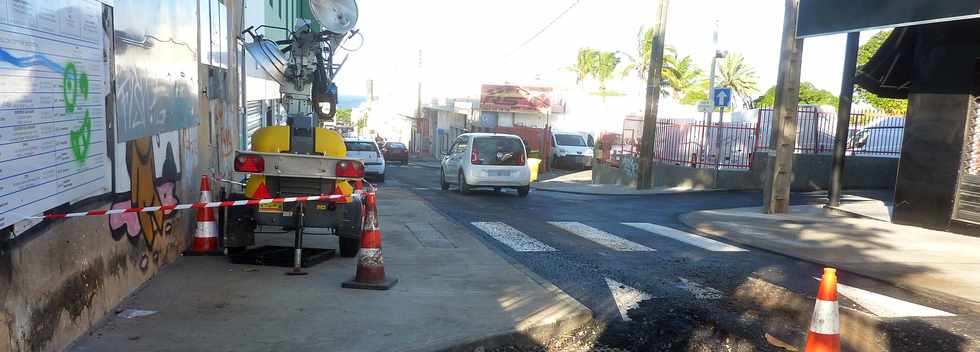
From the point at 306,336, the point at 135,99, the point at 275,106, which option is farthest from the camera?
the point at 275,106

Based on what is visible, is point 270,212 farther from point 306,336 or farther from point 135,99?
point 306,336

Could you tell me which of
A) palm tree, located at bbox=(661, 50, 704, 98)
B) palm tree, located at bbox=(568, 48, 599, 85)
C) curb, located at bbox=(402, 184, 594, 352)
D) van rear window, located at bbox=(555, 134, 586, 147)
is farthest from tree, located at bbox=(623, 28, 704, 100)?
curb, located at bbox=(402, 184, 594, 352)

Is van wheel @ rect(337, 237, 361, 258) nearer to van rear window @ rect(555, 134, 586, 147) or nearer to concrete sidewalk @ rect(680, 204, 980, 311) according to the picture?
concrete sidewalk @ rect(680, 204, 980, 311)

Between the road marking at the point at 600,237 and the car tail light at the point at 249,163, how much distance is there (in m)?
4.53

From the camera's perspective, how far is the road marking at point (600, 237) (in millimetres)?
9602

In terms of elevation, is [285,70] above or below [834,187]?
above

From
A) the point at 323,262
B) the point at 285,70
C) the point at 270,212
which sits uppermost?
the point at 285,70

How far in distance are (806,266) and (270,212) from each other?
5.89 metres

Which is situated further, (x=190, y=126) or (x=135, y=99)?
(x=190, y=126)

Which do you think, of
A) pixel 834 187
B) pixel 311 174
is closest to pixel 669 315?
pixel 311 174

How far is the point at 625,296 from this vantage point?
6719 millimetres

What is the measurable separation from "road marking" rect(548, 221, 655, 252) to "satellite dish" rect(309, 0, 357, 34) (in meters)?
4.48

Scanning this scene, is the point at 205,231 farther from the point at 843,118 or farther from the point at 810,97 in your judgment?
the point at 810,97

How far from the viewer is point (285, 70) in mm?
11984
